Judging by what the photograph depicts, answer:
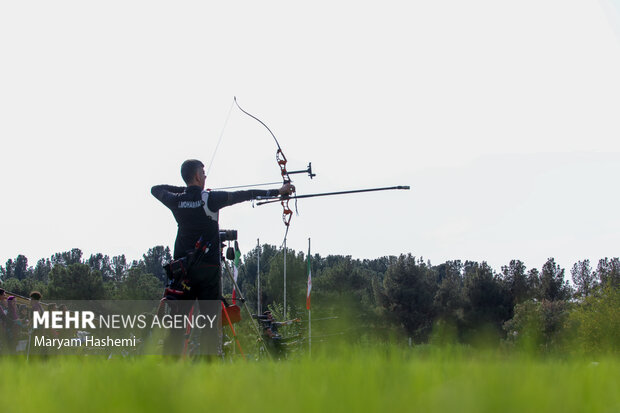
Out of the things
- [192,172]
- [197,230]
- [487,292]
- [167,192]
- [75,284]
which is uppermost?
[192,172]

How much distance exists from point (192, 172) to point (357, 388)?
5750mm

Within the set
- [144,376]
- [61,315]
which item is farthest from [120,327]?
[144,376]

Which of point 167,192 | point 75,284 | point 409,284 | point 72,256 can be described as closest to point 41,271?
point 72,256

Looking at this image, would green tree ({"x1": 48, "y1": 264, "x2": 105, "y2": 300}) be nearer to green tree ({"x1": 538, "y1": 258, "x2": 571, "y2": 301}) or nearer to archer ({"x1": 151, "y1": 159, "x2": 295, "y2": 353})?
green tree ({"x1": 538, "y1": 258, "x2": 571, "y2": 301})

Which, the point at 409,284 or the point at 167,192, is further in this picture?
the point at 409,284

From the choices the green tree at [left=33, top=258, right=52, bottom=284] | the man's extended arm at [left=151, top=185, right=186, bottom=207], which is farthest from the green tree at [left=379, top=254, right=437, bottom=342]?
the green tree at [left=33, top=258, right=52, bottom=284]

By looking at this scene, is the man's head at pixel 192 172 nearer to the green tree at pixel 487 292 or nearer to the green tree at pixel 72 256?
the green tree at pixel 487 292

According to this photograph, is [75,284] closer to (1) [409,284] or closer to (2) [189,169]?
(1) [409,284]

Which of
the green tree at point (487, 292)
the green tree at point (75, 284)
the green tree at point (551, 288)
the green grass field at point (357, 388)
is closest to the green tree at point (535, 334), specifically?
the green grass field at point (357, 388)

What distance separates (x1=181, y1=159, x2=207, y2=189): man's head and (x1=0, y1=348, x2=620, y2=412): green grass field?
460 centimetres

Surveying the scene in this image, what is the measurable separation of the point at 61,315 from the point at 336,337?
9949mm

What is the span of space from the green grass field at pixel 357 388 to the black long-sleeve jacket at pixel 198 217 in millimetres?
4195

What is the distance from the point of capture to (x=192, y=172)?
24.1 feet

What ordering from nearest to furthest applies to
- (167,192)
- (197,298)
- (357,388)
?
(357,388) → (197,298) → (167,192)
